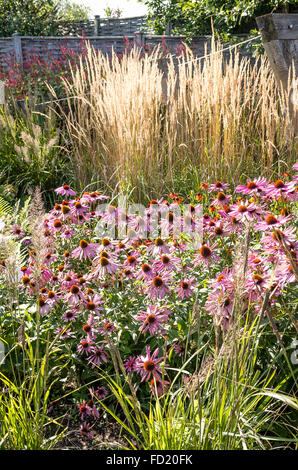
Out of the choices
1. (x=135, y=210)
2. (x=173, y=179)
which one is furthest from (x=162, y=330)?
(x=173, y=179)

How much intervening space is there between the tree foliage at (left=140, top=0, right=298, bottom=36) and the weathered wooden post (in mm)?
3026

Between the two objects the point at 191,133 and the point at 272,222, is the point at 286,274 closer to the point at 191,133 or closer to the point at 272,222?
the point at 272,222

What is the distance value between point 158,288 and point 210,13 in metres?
8.48

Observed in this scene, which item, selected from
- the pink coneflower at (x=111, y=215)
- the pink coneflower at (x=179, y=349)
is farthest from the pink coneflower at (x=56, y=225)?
the pink coneflower at (x=179, y=349)

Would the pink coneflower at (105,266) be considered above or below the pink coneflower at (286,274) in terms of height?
below

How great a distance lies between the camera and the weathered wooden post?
3.61 m

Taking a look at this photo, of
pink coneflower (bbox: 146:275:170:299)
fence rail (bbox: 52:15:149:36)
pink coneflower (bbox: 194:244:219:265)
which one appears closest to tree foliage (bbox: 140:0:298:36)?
fence rail (bbox: 52:15:149:36)

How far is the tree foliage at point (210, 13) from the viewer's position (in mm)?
7691

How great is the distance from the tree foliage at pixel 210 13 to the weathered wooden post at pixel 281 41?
3026mm

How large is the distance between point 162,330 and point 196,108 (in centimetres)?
231

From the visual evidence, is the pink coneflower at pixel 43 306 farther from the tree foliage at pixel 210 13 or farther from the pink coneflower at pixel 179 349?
the tree foliage at pixel 210 13

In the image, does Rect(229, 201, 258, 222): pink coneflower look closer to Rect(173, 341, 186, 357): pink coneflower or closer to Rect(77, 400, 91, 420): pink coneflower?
Rect(173, 341, 186, 357): pink coneflower

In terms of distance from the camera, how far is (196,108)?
3.53m
